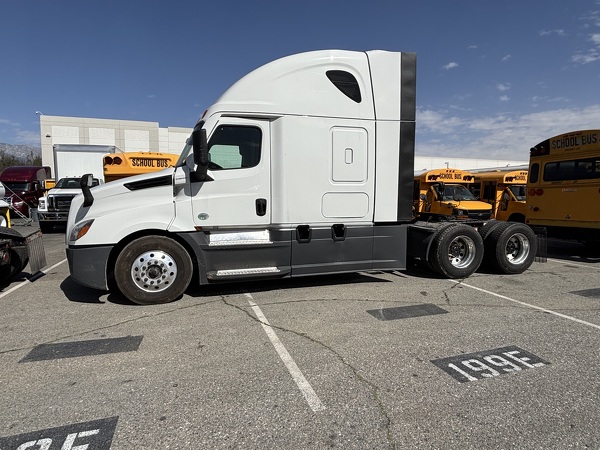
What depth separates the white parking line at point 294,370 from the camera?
2.83 metres

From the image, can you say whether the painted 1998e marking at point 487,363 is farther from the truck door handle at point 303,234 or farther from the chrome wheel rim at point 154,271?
the chrome wheel rim at point 154,271

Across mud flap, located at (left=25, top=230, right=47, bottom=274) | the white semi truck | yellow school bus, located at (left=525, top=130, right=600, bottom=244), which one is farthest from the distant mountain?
yellow school bus, located at (left=525, top=130, right=600, bottom=244)

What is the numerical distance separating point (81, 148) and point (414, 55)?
15.6 m

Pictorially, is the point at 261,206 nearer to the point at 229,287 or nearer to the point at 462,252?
the point at 229,287

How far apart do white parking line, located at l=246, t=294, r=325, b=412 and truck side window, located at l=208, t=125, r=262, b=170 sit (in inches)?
87.6

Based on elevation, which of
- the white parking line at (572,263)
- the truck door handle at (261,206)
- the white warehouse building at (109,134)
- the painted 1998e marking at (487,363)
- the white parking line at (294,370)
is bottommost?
the white parking line at (294,370)

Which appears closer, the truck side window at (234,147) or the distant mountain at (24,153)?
the truck side window at (234,147)

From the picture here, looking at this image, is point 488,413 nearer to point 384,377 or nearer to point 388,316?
point 384,377

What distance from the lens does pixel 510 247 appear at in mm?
7594

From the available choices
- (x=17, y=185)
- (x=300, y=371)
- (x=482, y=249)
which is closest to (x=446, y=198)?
(x=482, y=249)

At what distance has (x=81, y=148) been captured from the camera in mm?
16391

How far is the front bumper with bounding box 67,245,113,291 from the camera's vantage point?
4.93 meters

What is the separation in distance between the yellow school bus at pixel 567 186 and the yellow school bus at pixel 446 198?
198 cm

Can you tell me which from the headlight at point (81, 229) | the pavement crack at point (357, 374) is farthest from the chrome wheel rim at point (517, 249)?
the headlight at point (81, 229)
